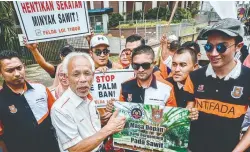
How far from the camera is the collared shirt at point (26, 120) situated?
2592mm

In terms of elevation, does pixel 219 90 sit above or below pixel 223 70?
below

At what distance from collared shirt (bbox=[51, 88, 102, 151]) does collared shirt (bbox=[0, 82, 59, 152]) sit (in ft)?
2.10

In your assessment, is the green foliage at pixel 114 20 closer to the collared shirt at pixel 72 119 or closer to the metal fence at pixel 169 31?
the metal fence at pixel 169 31

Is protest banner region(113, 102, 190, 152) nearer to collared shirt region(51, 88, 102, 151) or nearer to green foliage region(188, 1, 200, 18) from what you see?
collared shirt region(51, 88, 102, 151)

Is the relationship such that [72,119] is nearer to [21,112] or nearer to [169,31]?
[21,112]

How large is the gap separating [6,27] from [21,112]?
11395 mm

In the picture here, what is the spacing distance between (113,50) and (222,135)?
16.1 m

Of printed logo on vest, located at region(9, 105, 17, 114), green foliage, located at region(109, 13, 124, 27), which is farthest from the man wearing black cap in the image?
green foliage, located at region(109, 13, 124, 27)

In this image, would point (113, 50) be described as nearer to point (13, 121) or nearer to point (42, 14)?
point (42, 14)

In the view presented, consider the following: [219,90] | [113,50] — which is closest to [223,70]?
[219,90]

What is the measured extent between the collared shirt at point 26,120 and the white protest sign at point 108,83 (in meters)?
1.02

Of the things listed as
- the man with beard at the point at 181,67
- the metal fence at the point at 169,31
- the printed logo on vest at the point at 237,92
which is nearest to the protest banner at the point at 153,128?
the printed logo on vest at the point at 237,92

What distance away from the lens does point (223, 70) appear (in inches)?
88.9

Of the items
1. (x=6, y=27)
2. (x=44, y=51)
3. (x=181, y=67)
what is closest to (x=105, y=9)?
(x=44, y=51)
